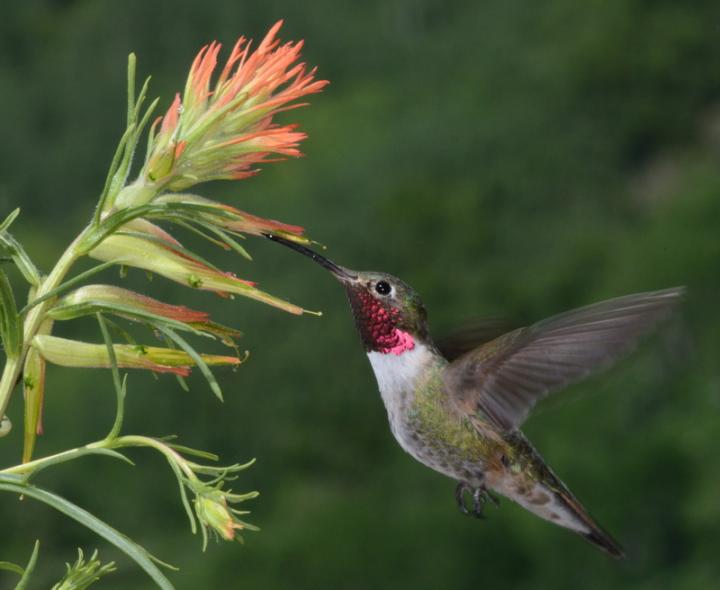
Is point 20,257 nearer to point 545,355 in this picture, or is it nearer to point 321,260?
point 321,260

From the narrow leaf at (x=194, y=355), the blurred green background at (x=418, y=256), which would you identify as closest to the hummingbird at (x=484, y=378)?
the narrow leaf at (x=194, y=355)

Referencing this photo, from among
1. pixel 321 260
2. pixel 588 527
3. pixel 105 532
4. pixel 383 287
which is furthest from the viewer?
pixel 588 527

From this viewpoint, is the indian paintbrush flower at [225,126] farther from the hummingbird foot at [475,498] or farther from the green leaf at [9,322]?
the hummingbird foot at [475,498]

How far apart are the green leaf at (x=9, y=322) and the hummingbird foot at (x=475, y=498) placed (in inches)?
48.8

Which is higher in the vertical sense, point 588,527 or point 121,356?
point 121,356

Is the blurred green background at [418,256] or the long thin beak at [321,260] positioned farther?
the blurred green background at [418,256]

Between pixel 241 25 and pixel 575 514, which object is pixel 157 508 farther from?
pixel 575 514

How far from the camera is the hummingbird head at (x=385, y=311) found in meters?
2.62

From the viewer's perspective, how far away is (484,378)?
2828 mm

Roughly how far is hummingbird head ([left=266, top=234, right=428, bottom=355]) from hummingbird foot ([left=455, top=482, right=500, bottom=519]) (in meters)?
0.35

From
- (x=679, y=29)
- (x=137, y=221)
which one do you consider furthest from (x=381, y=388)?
(x=679, y=29)

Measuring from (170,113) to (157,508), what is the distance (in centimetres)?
1628

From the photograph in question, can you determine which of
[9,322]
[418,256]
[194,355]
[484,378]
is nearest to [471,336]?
[484,378]

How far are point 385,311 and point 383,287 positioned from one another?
2.2 inches
